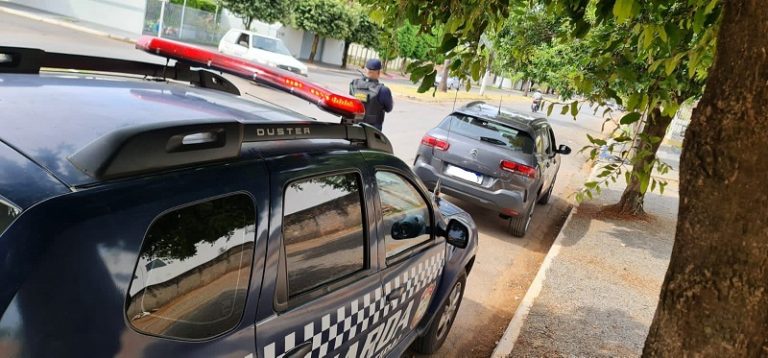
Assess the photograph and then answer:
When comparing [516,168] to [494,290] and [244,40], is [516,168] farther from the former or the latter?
[244,40]

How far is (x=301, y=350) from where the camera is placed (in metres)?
2.23

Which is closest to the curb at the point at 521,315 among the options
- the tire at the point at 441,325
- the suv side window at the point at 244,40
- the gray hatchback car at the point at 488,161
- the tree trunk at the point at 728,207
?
the tire at the point at 441,325

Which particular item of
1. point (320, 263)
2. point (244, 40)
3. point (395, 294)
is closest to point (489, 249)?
point (395, 294)

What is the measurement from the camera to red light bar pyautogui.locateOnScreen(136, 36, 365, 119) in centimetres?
289

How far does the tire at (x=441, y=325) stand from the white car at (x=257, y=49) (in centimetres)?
1921

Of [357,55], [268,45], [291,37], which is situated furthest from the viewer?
[357,55]

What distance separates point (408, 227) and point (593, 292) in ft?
13.3

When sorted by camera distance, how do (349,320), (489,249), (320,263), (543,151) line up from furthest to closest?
1. (543,151)
2. (489,249)
3. (349,320)
4. (320,263)

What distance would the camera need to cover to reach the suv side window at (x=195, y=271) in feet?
5.47

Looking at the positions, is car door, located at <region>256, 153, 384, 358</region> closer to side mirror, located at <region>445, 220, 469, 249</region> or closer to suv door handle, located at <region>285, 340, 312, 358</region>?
suv door handle, located at <region>285, 340, 312, 358</region>

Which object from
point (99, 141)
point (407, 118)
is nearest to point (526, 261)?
point (99, 141)

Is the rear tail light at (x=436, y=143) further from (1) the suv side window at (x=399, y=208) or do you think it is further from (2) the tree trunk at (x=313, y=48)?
(2) the tree trunk at (x=313, y=48)

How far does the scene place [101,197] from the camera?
1547 millimetres

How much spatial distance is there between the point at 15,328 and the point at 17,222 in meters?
0.25
